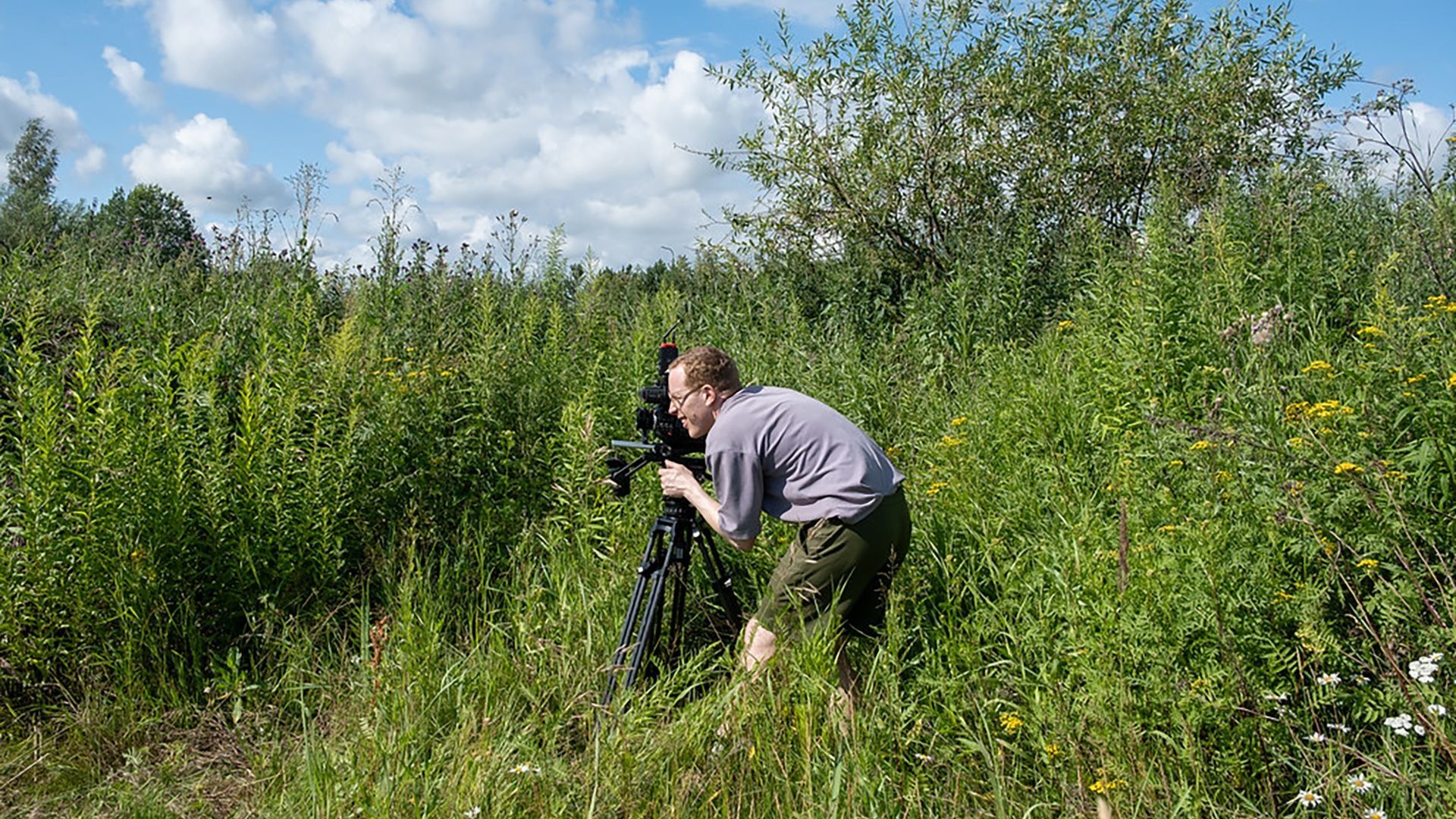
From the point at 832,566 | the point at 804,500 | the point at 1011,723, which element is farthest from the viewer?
the point at 804,500

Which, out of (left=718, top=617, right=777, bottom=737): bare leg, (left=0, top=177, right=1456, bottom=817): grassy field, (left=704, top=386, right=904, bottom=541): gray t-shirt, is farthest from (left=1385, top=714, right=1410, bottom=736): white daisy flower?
(left=718, top=617, right=777, bottom=737): bare leg

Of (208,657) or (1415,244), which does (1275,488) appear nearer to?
(1415,244)

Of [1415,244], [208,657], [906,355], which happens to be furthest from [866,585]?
[1415,244]

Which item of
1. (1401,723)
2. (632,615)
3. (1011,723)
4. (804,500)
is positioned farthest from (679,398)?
(1401,723)

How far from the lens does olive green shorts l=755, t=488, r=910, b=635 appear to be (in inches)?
151

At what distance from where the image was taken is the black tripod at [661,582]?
3.94m

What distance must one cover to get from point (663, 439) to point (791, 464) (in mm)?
643

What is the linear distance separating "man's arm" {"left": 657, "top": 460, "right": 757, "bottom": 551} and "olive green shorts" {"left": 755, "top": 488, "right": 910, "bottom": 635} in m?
0.22

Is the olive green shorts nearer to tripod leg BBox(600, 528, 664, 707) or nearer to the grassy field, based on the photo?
the grassy field

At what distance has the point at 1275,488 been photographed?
3584 millimetres

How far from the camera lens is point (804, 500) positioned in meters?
3.98

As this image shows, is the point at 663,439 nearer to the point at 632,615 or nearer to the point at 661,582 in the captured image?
the point at 661,582

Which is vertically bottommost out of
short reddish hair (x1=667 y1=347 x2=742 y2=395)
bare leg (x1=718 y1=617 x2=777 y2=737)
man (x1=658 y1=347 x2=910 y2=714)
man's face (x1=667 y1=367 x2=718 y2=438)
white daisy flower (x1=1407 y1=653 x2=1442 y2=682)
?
bare leg (x1=718 y1=617 x2=777 y2=737)

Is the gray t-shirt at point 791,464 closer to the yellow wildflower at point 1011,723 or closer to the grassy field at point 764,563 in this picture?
the grassy field at point 764,563
